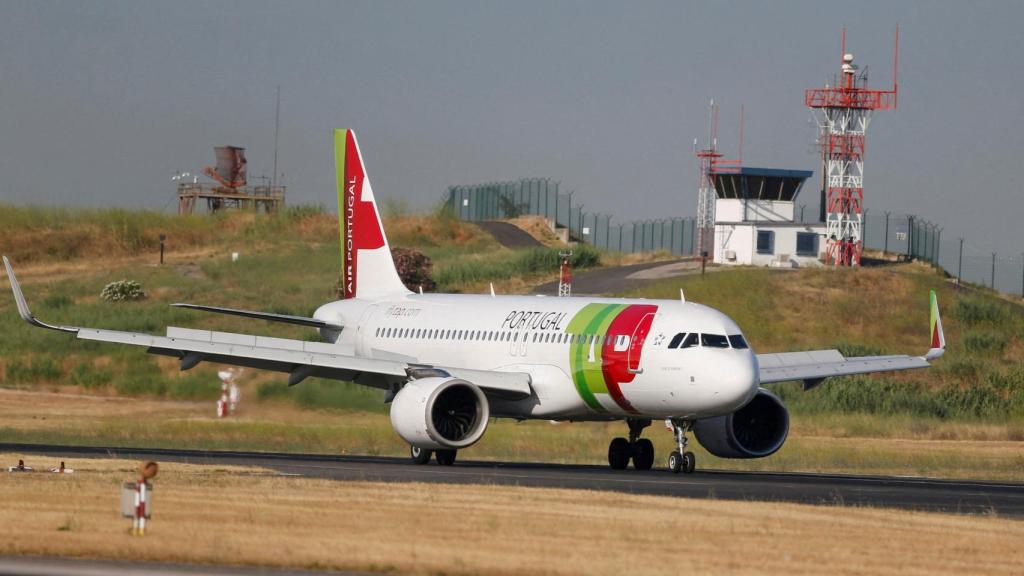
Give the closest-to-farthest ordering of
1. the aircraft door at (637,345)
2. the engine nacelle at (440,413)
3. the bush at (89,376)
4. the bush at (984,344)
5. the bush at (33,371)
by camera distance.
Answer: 1. the aircraft door at (637,345)
2. the engine nacelle at (440,413)
3. the bush at (89,376)
4. the bush at (33,371)
5. the bush at (984,344)

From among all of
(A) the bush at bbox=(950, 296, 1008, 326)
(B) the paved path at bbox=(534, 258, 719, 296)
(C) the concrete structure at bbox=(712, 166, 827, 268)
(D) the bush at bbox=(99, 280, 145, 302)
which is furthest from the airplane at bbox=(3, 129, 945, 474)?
(C) the concrete structure at bbox=(712, 166, 827, 268)

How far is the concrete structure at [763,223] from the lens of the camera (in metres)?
90.6

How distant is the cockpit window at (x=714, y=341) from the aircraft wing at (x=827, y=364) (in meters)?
4.11

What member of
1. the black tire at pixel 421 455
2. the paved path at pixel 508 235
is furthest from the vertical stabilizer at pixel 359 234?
the paved path at pixel 508 235

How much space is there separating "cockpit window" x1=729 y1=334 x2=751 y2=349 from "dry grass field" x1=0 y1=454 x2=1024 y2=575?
7.44 metres

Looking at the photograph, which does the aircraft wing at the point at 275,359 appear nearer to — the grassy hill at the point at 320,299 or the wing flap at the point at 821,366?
the wing flap at the point at 821,366

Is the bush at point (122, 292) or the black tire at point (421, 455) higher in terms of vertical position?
the bush at point (122, 292)

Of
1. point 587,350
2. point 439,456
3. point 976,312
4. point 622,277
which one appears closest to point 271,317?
point 439,456

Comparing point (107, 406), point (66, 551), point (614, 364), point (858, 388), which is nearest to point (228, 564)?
point (66, 551)

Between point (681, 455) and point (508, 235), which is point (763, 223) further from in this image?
point (681, 455)

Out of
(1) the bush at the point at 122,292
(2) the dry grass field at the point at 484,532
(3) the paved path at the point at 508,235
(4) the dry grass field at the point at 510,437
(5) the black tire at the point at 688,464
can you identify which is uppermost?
A: (3) the paved path at the point at 508,235

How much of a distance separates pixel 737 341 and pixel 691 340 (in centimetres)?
95

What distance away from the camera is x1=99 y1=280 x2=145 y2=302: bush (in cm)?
8594

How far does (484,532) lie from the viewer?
779 inches
